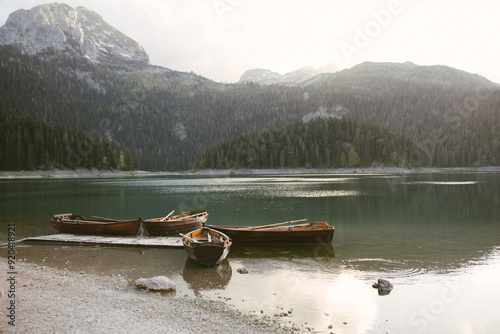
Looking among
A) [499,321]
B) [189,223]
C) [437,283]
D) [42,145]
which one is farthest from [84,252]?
[42,145]

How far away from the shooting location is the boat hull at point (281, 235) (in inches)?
809

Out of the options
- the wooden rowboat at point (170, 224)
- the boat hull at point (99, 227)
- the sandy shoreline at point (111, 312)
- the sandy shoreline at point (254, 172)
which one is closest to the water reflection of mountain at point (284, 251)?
the wooden rowboat at point (170, 224)

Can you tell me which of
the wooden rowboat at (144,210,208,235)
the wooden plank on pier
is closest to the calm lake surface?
the wooden plank on pier

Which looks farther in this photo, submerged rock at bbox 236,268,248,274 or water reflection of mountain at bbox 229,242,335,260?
water reflection of mountain at bbox 229,242,335,260

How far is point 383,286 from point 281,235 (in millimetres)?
8550

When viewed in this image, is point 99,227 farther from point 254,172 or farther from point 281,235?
point 254,172

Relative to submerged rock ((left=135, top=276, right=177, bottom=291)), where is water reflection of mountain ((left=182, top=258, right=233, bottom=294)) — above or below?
below

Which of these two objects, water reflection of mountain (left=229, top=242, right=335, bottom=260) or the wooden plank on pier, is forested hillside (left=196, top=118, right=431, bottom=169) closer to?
the wooden plank on pier

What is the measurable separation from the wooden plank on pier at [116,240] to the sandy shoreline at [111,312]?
7.68 meters

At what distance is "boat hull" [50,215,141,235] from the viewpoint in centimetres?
2425

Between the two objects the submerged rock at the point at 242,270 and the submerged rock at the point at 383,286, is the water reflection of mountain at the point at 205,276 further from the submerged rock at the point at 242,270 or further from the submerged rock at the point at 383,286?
the submerged rock at the point at 383,286

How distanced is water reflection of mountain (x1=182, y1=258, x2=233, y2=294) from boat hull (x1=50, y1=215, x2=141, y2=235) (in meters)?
8.84

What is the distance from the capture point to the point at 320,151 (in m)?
186

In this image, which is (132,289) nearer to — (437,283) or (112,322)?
(112,322)
